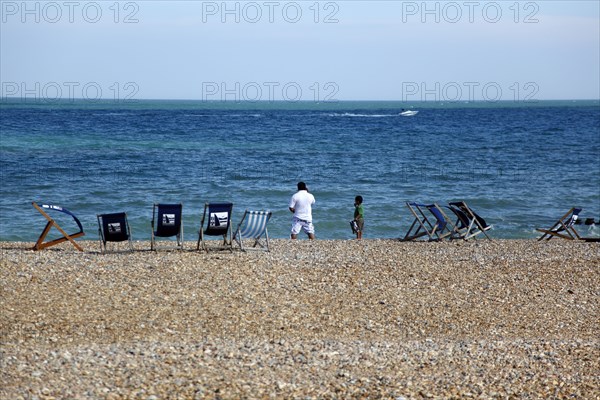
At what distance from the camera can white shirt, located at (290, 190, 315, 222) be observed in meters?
15.3

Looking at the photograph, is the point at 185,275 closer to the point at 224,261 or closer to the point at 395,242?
the point at 224,261

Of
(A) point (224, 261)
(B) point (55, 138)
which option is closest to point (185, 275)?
(A) point (224, 261)

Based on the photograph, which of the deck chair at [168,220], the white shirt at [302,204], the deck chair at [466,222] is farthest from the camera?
the deck chair at [466,222]

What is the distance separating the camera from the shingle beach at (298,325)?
22.9 ft

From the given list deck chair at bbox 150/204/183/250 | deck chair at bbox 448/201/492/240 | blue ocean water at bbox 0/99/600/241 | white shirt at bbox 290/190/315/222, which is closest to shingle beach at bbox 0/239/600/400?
deck chair at bbox 150/204/183/250

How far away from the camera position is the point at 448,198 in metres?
25.6

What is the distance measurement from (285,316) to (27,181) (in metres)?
20.5

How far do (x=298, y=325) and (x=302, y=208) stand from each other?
653cm

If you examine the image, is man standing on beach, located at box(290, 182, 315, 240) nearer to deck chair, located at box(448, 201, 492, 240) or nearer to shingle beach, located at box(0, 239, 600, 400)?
shingle beach, located at box(0, 239, 600, 400)

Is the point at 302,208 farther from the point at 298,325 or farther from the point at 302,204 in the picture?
the point at 298,325

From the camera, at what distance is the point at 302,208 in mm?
15398

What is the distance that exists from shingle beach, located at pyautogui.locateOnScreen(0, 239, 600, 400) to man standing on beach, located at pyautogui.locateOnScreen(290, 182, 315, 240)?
177 cm

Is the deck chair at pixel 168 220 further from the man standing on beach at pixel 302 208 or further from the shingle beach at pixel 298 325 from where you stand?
the man standing on beach at pixel 302 208

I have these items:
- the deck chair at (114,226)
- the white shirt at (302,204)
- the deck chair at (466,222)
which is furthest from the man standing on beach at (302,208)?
the deck chair at (114,226)
